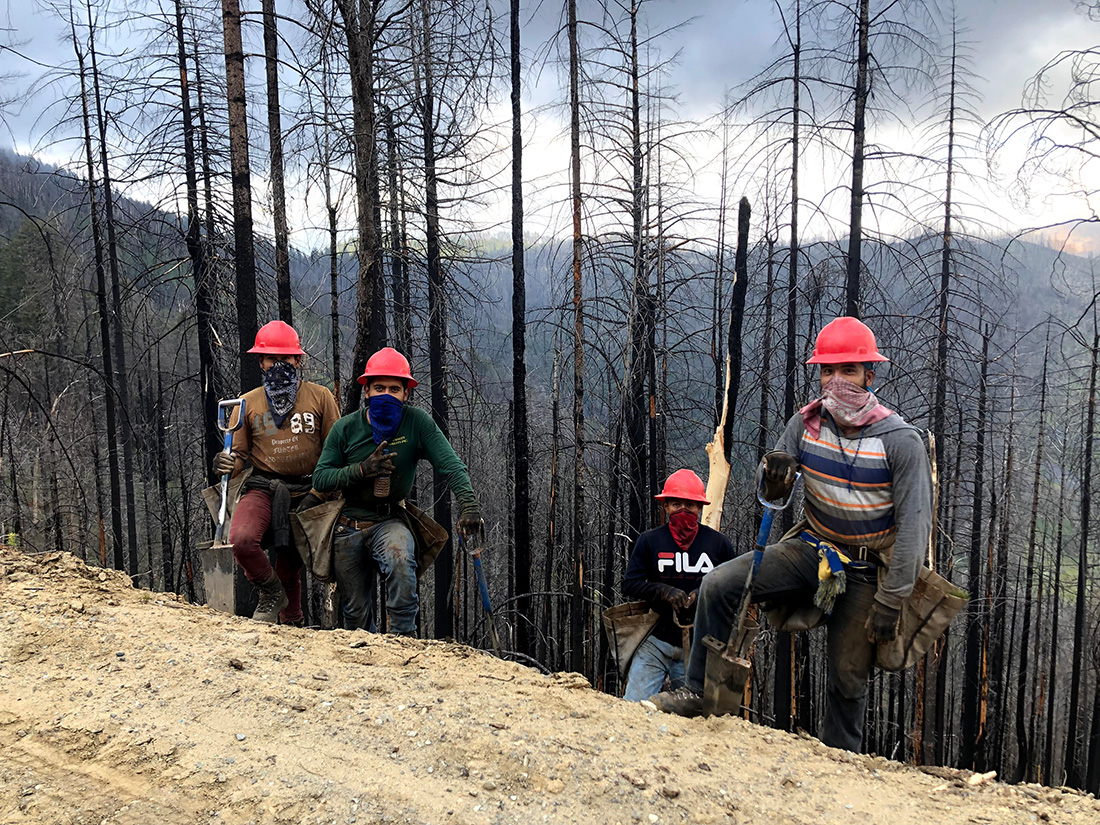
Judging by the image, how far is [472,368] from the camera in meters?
11.5

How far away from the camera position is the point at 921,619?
3592mm

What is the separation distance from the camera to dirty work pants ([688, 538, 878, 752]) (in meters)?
3.63

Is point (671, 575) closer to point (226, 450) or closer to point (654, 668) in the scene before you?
point (654, 668)

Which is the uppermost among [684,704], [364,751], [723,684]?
[364,751]

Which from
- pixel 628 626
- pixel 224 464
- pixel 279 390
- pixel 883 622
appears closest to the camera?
pixel 883 622

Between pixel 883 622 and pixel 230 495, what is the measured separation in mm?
4613

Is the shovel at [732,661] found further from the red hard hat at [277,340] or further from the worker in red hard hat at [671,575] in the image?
the red hard hat at [277,340]

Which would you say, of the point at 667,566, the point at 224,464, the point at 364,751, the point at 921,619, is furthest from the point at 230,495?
the point at 921,619

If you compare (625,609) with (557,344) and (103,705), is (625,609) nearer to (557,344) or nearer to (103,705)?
(103,705)

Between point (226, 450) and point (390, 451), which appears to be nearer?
point (390, 451)

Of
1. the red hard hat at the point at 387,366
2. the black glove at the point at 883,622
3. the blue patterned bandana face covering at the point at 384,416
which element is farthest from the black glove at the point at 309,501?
the black glove at the point at 883,622

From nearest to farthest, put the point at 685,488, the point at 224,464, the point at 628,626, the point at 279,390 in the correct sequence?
the point at 224,464
the point at 279,390
the point at 628,626
the point at 685,488

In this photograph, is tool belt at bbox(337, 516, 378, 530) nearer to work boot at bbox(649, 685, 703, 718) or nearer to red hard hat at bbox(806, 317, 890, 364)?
work boot at bbox(649, 685, 703, 718)

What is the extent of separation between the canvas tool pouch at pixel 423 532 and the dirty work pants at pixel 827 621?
86.5 inches
